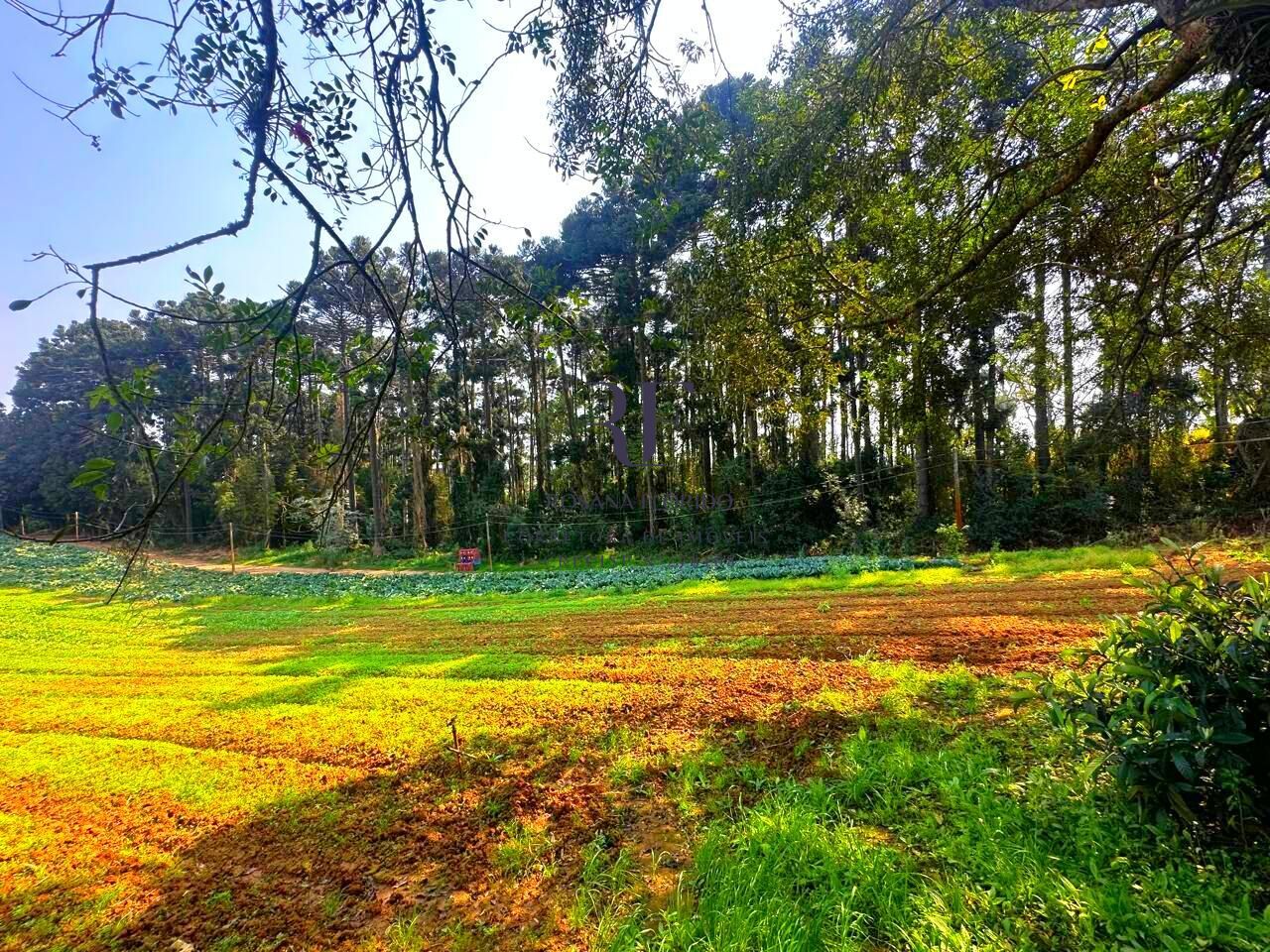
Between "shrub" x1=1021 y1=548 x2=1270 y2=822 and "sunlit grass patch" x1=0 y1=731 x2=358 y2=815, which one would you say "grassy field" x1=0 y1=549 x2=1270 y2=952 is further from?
A: "shrub" x1=1021 y1=548 x2=1270 y2=822

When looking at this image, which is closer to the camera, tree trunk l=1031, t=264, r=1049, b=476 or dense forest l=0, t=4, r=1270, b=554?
dense forest l=0, t=4, r=1270, b=554

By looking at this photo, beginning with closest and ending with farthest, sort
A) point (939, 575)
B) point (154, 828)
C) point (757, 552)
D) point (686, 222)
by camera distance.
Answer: point (154, 828) < point (939, 575) < point (686, 222) < point (757, 552)

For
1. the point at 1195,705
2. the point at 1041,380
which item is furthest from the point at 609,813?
the point at 1041,380

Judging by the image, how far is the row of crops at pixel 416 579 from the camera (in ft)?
34.1

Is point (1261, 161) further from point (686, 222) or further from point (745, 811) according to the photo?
point (686, 222)

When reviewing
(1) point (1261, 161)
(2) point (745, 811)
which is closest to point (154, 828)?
(2) point (745, 811)

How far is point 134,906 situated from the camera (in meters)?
1.87

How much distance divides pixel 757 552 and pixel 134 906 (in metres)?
14.5

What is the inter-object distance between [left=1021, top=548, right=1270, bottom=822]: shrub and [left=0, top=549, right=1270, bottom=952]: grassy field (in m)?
0.17

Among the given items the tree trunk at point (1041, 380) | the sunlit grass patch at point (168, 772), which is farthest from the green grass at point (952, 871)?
the tree trunk at point (1041, 380)

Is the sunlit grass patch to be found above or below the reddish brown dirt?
below

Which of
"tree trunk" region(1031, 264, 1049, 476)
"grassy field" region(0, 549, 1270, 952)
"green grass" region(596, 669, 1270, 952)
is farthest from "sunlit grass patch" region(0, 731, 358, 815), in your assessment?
"tree trunk" region(1031, 264, 1049, 476)

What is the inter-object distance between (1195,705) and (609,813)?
2.26 metres

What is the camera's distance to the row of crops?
1038 centimetres
